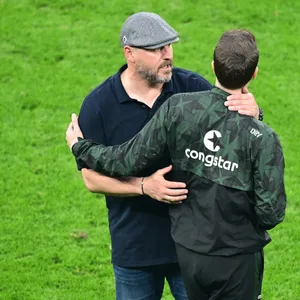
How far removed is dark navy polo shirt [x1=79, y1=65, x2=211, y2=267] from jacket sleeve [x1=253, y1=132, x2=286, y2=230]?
793mm

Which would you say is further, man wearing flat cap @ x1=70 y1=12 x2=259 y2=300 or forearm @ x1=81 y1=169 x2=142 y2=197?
man wearing flat cap @ x1=70 y1=12 x2=259 y2=300

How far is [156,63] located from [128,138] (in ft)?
1.46

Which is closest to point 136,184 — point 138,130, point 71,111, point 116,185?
point 116,185

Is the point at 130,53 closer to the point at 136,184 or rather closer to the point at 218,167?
the point at 136,184

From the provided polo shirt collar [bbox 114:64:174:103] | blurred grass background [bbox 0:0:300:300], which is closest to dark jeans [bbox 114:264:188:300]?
polo shirt collar [bbox 114:64:174:103]

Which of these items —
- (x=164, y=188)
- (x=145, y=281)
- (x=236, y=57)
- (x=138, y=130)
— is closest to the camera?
(x=236, y=57)

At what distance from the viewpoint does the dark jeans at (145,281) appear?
5.25 m

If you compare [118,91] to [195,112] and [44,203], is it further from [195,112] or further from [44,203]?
[44,203]

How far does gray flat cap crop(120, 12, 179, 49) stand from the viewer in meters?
4.95

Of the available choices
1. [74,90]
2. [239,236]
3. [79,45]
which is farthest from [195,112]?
[79,45]

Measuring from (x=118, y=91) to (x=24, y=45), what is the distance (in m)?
6.95

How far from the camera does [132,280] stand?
526 cm

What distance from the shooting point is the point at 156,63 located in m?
5.00

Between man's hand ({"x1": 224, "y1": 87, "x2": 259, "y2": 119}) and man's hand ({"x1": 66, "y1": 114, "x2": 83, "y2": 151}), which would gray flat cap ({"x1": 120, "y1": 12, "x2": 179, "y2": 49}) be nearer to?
man's hand ({"x1": 66, "y1": 114, "x2": 83, "y2": 151})
